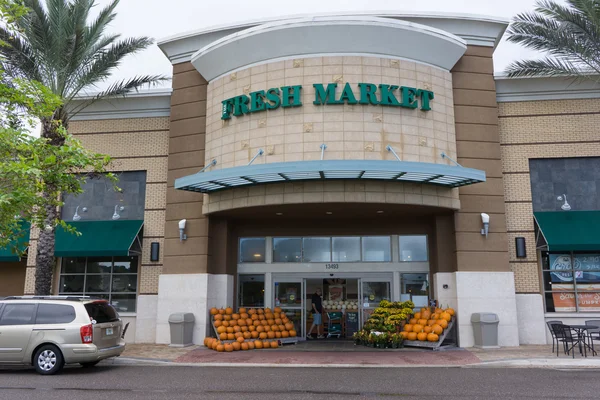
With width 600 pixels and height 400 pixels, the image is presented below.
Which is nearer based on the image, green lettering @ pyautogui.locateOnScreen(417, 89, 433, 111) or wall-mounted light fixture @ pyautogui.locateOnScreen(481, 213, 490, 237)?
green lettering @ pyautogui.locateOnScreen(417, 89, 433, 111)

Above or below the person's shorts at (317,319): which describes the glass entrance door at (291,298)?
above

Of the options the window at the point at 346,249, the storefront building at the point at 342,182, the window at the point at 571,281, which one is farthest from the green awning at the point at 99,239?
the window at the point at 571,281

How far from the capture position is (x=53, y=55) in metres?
15.9

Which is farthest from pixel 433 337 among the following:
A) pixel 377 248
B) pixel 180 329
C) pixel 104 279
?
pixel 104 279

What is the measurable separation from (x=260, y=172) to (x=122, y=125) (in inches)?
330

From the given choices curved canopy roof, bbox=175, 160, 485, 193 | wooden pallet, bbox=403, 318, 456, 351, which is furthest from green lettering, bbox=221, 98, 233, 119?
wooden pallet, bbox=403, 318, 456, 351

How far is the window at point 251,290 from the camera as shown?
746 inches

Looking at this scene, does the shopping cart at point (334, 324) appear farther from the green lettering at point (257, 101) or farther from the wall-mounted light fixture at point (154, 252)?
the green lettering at point (257, 101)

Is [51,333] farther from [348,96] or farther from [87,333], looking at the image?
[348,96]

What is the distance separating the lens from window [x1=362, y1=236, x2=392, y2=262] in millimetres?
18547

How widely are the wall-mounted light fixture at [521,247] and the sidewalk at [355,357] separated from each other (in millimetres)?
2964

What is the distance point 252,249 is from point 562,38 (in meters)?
12.5

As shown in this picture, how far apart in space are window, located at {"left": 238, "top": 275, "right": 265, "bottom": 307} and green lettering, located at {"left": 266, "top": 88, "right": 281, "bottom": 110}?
6194 millimetres

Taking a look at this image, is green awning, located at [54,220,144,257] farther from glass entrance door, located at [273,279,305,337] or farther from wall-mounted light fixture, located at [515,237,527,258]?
wall-mounted light fixture, located at [515,237,527,258]
